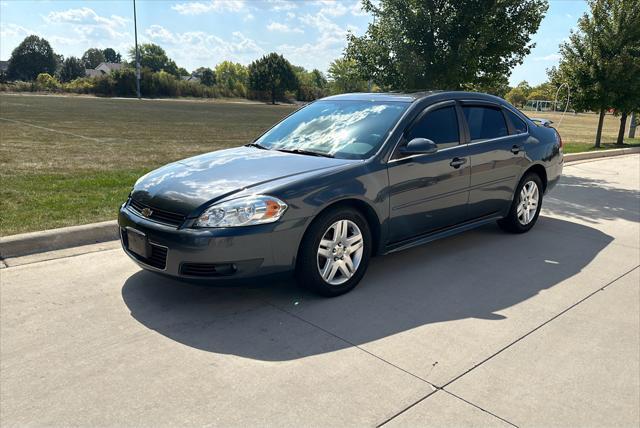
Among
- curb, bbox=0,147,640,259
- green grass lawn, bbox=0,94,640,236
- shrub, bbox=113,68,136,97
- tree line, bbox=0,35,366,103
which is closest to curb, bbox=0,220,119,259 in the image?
curb, bbox=0,147,640,259

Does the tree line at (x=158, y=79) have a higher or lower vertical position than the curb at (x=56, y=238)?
higher

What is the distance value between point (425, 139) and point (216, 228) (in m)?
2.04

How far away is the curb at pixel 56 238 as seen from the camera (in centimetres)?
501

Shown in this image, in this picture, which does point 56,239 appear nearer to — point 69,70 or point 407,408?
point 407,408

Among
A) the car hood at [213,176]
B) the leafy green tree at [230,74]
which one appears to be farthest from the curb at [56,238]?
the leafy green tree at [230,74]

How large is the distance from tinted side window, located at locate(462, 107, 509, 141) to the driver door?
0.64 ft

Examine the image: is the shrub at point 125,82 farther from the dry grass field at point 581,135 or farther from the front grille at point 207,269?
the front grille at point 207,269

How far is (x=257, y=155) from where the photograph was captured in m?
4.86

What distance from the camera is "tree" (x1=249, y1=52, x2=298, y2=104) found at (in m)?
98.4

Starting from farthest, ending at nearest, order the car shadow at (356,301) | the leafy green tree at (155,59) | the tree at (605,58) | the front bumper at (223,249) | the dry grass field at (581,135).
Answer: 1. the leafy green tree at (155,59)
2. the dry grass field at (581,135)
3. the tree at (605,58)
4. the front bumper at (223,249)
5. the car shadow at (356,301)

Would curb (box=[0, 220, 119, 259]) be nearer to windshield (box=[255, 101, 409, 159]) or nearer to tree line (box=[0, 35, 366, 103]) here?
windshield (box=[255, 101, 409, 159])

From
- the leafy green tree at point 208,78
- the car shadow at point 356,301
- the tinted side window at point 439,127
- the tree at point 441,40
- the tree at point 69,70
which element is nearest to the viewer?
the car shadow at point 356,301

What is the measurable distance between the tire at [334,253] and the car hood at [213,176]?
44 cm

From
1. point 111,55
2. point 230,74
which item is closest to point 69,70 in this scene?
point 230,74
